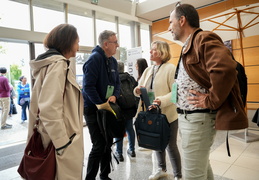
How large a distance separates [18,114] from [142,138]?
268 inches

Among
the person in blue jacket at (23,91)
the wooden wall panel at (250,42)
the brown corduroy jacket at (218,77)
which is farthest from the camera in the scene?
the person in blue jacket at (23,91)

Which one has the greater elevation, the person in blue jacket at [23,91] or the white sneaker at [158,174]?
the person in blue jacket at [23,91]

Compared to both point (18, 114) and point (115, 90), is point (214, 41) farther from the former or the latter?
point (18, 114)

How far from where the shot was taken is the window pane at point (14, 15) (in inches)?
148

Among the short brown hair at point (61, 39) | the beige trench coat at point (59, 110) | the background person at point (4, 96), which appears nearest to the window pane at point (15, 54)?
the background person at point (4, 96)

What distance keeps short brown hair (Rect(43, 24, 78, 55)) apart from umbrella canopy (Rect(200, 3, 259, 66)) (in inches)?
106

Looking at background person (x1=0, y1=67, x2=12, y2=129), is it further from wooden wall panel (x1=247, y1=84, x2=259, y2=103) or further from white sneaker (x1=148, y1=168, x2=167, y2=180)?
wooden wall panel (x1=247, y1=84, x2=259, y2=103)

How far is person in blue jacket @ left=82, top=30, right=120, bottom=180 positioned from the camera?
1.68 meters

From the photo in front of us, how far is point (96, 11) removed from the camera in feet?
17.6

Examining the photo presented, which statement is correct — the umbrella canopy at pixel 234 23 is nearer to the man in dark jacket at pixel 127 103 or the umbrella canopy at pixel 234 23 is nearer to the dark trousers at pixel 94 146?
the man in dark jacket at pixel 127 103

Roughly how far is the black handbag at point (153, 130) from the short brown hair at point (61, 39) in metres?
0.91

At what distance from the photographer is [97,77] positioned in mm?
1710

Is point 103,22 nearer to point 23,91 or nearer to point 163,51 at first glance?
point 23,91

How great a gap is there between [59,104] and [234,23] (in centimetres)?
344
